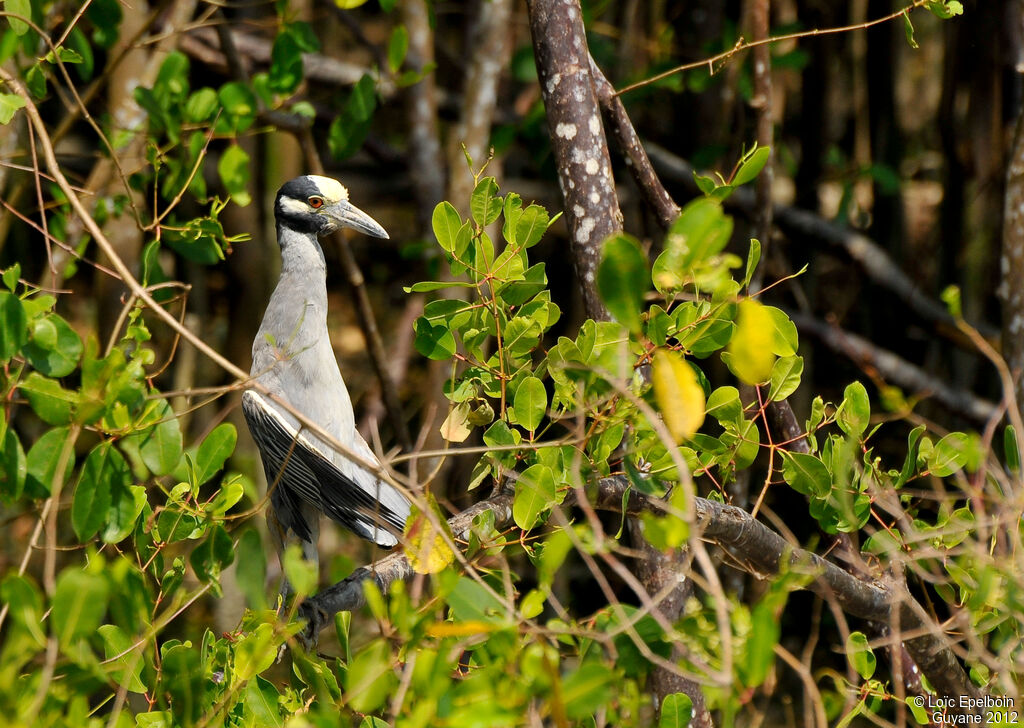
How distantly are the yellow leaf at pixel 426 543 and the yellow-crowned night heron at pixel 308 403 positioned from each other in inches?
27.8

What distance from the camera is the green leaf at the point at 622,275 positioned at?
3.42ft

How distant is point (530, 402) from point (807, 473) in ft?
1.43

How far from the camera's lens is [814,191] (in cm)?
423

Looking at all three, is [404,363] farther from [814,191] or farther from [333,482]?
[333,482]

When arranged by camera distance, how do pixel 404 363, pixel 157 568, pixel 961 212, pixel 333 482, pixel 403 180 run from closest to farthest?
1. pixel 157 568
2. pixel 333 482
3. pixel 961 212
4. pixel 404 363
5. pixel 403 180

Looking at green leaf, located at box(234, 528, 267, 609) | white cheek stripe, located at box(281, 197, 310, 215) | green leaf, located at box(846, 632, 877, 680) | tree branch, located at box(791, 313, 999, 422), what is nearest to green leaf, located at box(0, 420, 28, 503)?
green leaf, located at box(234, 528, 267, 609)

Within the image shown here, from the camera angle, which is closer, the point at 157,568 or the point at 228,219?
the point at 157,568

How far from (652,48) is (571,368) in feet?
9.71

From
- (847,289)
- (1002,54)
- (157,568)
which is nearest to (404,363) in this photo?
(847,289)

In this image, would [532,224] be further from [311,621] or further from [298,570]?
[311,621]

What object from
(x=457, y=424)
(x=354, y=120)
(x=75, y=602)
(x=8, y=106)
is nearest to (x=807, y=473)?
(x=457, y=424)

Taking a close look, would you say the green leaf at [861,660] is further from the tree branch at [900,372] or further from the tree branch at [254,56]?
the tree branch at [254,56]

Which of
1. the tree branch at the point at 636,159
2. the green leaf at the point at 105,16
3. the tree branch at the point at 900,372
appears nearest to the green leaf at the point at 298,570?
the tree branch at the point at 636,159

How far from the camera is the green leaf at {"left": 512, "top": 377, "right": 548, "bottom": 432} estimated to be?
1.47 meters
